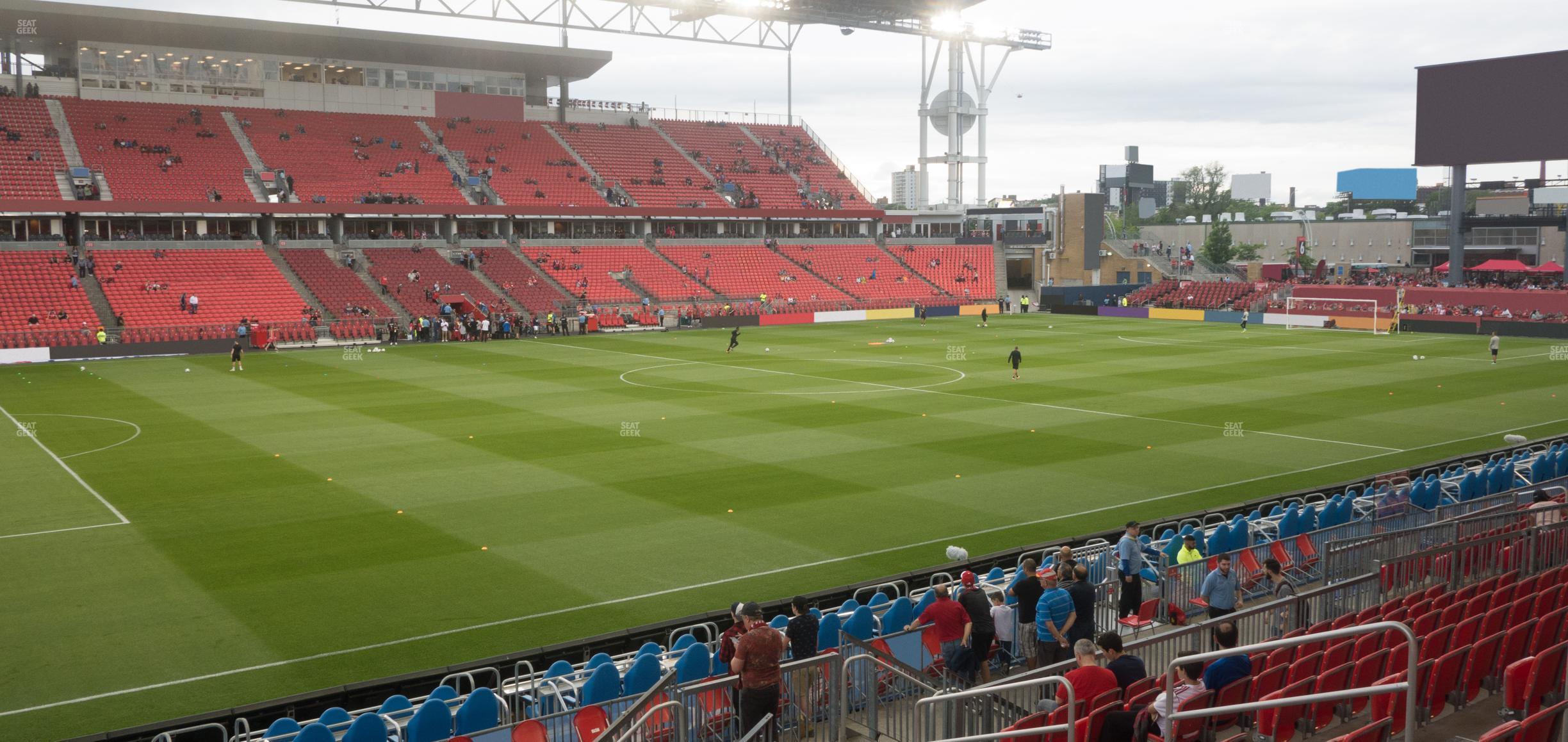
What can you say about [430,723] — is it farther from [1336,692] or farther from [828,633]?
[1336,692]

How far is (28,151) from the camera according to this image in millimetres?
61000

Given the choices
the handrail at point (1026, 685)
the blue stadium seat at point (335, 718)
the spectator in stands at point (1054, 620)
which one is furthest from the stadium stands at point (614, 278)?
the handrail at point (1026, 685)

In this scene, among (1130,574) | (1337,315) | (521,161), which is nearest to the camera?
(1130,574)

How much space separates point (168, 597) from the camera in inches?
656

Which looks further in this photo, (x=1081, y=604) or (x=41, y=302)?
(x=41, y=302)

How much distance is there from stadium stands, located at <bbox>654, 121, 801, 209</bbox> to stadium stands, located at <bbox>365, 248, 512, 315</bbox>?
2479 centimetres

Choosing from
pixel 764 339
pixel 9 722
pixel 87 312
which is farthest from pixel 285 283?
pixel 9 722

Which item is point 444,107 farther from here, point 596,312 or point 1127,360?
point 1127,360

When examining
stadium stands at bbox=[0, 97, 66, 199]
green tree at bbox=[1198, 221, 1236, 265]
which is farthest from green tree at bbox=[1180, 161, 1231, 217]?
stadium stands at bbox=[0, 97, 66, 199]

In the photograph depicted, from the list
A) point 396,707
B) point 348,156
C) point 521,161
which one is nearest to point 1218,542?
point 396,707

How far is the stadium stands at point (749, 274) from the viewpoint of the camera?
244 ft

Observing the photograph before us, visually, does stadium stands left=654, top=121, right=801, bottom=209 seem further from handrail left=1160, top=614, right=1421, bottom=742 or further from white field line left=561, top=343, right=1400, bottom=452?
handrail left=1160, top=614, right=1421, bottom=742

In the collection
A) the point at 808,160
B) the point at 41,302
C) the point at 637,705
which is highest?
the point at 808,160

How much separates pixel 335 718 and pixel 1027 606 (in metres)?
7.44
